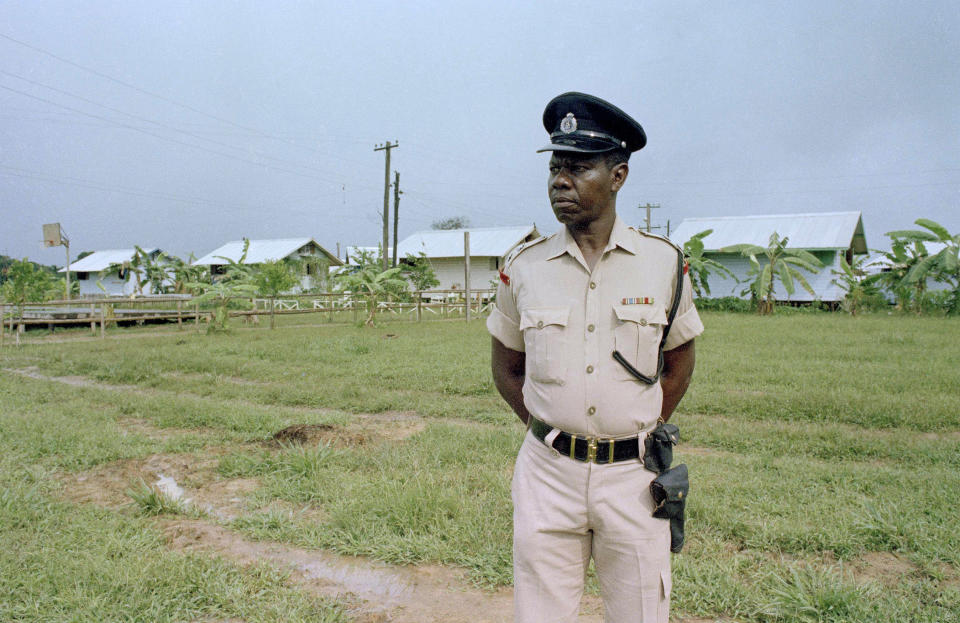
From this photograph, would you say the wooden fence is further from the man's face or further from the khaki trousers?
the khaki trousers

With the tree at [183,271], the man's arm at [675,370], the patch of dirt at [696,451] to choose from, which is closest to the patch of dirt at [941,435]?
the patch of dirt at [696,451]

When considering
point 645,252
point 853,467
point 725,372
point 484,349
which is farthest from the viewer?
point 484,349

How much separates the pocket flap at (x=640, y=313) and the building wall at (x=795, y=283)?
24336 millimetres

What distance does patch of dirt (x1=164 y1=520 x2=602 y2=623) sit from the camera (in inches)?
115

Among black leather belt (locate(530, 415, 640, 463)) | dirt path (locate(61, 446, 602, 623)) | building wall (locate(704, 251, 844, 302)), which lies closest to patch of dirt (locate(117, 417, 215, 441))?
dirt path (locate(61, 446, 602, 623))

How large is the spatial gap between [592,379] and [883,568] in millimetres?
2396

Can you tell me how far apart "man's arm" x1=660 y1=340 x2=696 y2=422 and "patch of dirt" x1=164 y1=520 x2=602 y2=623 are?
131 cm

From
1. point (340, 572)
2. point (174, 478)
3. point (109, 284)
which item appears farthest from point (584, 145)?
point (109, 284)

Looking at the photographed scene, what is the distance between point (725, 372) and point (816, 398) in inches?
76.9

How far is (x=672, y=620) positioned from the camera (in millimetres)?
2822

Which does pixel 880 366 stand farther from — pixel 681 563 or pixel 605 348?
pixel 605 348

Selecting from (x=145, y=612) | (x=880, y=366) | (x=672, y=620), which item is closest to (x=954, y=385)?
(x=880, y=366)

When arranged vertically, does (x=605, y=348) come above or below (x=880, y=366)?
above

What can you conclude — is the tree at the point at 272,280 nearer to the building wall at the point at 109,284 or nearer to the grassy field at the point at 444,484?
the grassy field at the point at 444,484
